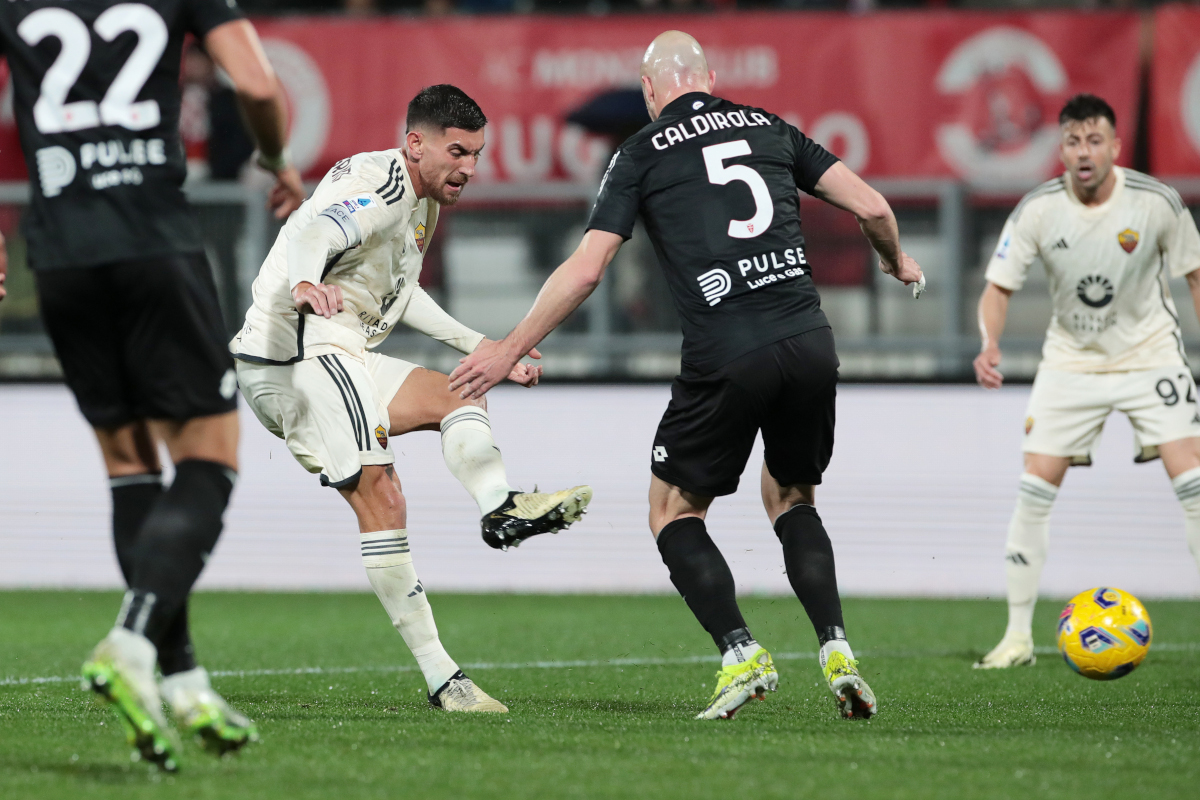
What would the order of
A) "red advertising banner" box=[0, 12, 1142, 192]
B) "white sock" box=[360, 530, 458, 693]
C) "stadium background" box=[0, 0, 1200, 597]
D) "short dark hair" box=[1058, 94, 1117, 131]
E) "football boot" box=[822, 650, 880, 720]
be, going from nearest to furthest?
"football boot" box=[822, 650, 880, 720], "white sock" box=[360, 530, 458, 693], "short dark hair" box=[1058, 94, 1117, 131], "stadium background" box=[0, 0, 1200, 597], "red advertising banner" box=[0, 12, 1142, 192]

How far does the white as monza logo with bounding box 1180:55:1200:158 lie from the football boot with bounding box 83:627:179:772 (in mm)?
10886

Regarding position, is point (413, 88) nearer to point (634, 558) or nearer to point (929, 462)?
point (634, 558)

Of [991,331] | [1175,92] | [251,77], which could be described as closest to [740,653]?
[251,77]

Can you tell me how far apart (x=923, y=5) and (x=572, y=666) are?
820cm

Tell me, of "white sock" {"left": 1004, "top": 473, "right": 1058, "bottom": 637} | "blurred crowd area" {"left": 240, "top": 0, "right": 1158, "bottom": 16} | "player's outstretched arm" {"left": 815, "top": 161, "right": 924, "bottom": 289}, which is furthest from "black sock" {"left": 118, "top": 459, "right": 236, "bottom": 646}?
"blurred crowd area" {"left": 240, "top": 0, "right": 1158, "bottom": 16}

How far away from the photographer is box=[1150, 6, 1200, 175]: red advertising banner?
488 inches

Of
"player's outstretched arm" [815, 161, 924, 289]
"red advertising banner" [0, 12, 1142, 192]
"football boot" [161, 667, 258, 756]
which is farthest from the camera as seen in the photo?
"red advertising banner" [0, 12, 1142, 192]

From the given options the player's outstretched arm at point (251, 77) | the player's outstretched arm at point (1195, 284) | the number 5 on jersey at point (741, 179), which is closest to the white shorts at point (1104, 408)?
the player's outstretched arm at point (1195, 284)

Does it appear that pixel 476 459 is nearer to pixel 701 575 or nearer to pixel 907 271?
pixel 701 575

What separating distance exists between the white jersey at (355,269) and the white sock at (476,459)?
1.70 ft

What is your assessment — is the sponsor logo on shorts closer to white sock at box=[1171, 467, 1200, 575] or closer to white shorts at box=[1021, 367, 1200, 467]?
white shorts at box=[1021, 367, 1200, 467]

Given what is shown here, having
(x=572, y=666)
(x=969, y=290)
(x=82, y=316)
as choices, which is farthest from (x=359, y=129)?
(x=82, y=316)

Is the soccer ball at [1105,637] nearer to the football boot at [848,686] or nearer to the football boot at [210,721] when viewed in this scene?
the football boot at [848,686]

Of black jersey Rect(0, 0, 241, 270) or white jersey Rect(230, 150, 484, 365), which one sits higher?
black jersey Rect(0, 0, 241, 270)
